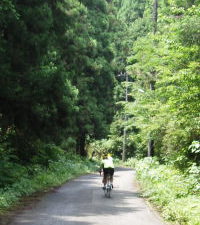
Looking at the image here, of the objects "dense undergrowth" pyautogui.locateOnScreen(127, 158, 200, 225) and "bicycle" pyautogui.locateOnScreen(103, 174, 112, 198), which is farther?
"bicycle" pyautogui.locateOnScreen(103, 174, 112, 198)

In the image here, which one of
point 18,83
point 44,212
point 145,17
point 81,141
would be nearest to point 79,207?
point 44,212

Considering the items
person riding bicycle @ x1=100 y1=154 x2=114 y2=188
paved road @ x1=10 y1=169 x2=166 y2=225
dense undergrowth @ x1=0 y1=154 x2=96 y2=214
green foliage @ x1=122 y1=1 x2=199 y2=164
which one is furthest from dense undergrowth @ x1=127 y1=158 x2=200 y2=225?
dense undergrowth @ x1=0 y1=154 x2=96 y2=214

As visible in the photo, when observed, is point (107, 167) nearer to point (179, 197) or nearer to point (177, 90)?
point (179, 197)

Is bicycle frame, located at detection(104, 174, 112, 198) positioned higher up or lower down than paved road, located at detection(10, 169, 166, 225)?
higher up

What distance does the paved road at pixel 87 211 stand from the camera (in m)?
10.4

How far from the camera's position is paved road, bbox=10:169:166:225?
1041 cm

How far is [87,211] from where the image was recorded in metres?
11.9

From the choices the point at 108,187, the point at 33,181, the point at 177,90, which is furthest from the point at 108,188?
the point at 177,90

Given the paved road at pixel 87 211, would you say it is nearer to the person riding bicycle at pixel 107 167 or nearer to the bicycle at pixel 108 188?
the bicycle at pixel 108 188

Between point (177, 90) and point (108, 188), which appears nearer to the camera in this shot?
point (177, 90)

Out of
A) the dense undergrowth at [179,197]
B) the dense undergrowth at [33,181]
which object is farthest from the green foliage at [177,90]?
the dense undergrowth at [33,181]

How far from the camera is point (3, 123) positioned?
1641 centimetres

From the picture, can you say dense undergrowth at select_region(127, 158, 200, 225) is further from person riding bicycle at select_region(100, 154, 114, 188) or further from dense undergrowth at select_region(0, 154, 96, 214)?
dense undergrowth at select_region(0, 154, 96, 214)

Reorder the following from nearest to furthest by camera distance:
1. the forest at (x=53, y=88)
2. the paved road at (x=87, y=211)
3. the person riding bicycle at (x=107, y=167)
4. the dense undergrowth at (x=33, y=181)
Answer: the paved road at (x=87, y=211) < the dense undergrowth at (x=33, y=181) < the forest at (x=53, y=88) < the person riding bicycle at (x=107, y=167)
